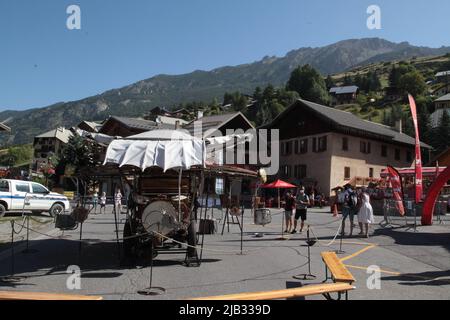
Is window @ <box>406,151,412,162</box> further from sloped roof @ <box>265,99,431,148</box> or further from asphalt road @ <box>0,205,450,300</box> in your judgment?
asphalt road @ <box>0,205,450,300</box>

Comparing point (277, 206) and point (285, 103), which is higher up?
→ point (285, 103)

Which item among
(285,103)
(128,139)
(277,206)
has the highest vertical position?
(285,103)

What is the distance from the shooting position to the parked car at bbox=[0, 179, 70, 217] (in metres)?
25.0

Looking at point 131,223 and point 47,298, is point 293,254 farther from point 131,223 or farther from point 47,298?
point 47,298

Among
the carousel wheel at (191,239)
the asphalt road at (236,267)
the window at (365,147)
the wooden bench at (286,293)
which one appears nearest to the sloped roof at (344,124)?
the window at (365,147)

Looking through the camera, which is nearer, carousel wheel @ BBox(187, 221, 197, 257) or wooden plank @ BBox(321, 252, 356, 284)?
wooden plank @ BBox(321, 252, 356, 284)

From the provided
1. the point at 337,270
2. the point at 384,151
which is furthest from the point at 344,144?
the point at 337,270

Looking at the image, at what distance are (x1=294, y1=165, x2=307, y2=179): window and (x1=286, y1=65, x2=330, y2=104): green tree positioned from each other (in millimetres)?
71049

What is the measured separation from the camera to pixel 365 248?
588 inches

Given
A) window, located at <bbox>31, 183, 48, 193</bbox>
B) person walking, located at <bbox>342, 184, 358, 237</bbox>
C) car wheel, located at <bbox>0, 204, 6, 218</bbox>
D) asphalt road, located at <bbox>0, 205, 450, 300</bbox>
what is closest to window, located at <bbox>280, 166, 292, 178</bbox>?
window, located at <bbox>31, 183, 48, 193</bbox>

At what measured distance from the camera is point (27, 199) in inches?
1011

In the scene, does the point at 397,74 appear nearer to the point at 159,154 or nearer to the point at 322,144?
the point at 322,144
